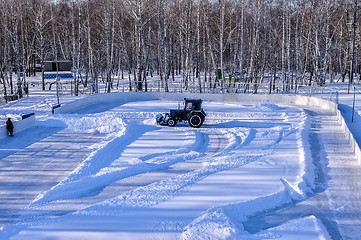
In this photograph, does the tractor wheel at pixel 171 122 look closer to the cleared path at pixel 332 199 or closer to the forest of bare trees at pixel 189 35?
the cleared path at pixel 332 199

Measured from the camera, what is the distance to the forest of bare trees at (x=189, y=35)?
102 feet

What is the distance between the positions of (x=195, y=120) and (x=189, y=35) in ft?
60.4

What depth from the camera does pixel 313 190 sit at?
8.77m

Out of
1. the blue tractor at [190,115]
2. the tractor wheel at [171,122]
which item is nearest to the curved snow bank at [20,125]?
the blue tractor at [190,115]

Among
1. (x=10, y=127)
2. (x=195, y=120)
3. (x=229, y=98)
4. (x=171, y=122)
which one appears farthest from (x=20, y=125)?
(x=229, y=98)

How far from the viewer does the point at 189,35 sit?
32812 millimetres

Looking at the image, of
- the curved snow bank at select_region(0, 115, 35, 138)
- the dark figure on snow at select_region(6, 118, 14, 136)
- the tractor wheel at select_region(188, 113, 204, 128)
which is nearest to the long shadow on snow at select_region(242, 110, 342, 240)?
the tractor wheel at select_region(188, 113, 204, 128)

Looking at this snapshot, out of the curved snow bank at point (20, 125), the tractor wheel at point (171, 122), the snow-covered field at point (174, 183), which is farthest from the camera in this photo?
the tractor wheel at point (171, 122)

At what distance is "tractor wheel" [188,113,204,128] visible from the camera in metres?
16.1

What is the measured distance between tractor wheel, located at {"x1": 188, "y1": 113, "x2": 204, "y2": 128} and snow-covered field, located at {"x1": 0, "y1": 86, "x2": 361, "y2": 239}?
38 cm

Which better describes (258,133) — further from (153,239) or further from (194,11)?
(194,11)

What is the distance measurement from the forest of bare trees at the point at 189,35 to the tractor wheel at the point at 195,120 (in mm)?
13172

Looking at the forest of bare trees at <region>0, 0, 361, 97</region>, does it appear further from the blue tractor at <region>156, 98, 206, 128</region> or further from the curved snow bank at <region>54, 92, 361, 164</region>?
the blue tractor at <region>156, 98, 206, 128</region>

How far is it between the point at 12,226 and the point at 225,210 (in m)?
4.11
